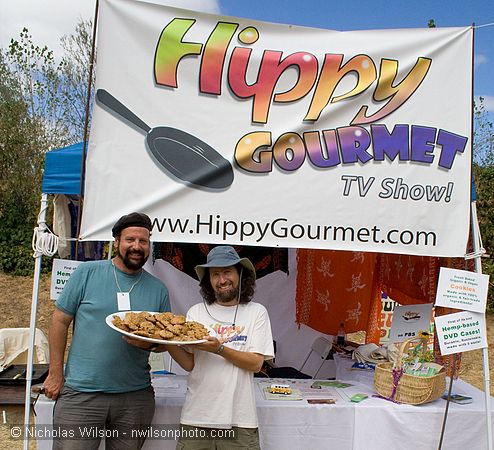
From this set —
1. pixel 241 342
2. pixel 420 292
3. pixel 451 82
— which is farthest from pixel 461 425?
pixel 451 82

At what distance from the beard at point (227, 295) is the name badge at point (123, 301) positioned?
1.41 feet

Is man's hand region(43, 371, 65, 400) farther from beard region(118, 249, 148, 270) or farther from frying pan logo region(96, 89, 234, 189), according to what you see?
frying pan logo region(96, 89, 234, 189)

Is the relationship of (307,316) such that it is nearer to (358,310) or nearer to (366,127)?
(358,310)

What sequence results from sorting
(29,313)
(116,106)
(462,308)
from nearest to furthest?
(116,106), (462,308), (29,313)

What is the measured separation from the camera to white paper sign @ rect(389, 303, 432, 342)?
3.57m

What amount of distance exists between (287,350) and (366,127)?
2688mm

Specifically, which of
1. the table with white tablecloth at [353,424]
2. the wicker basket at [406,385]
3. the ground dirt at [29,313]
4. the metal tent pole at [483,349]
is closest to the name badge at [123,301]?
the table with white tablecloth at [353,424]

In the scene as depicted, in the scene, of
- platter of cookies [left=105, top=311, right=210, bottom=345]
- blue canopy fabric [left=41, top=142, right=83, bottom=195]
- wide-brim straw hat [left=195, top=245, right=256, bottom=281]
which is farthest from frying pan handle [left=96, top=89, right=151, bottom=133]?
platter of cookies [left=105, top=311, right=210, bottom=345]

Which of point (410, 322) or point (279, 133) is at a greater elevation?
point (279, 133)

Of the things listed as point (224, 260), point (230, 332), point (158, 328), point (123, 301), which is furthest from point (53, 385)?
point (224, 260)

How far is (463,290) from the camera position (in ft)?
9.21

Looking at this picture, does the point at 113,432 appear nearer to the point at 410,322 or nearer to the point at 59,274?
the point at 59,274

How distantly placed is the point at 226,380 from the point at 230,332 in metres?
0.22

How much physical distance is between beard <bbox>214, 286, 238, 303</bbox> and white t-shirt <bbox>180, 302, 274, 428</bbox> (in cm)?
6
